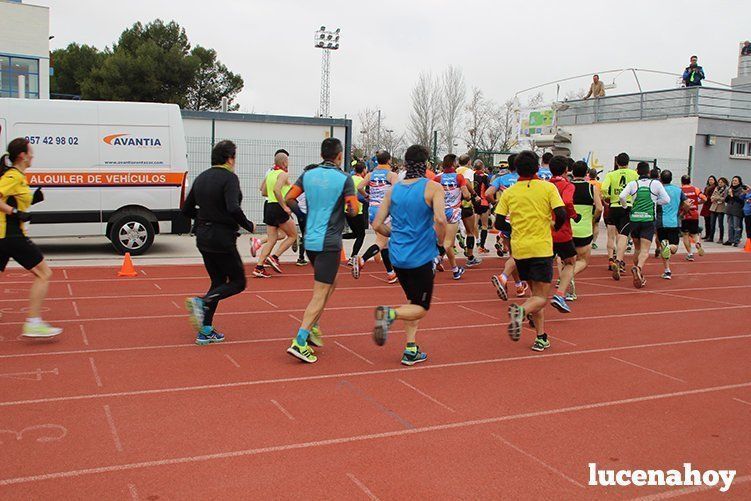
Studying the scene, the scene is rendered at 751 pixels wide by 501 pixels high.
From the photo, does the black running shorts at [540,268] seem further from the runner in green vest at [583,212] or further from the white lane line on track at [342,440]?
the runner in green vest at [583,212]

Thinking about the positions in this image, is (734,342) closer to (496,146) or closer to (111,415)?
(111,415)

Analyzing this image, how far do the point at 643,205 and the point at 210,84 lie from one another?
136ft

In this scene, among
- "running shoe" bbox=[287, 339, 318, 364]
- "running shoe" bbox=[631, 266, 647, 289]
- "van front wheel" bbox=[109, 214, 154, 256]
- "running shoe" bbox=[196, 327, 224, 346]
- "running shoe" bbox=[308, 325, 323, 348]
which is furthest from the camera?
"van front wheel" bbox=[109, 214, 154, 256]

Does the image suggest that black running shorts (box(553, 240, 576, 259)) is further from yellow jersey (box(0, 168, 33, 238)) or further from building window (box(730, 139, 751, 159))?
building window (box(730, 139, 751, 159))

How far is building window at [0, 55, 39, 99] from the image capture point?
1161 inches

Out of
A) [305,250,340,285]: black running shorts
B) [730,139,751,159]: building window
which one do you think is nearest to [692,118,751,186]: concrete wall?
[730,139,751,159]: building window

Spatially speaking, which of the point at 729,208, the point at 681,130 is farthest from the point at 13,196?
the point at 681,130

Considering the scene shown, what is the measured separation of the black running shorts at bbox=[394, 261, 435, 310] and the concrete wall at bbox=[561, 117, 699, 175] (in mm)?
20837

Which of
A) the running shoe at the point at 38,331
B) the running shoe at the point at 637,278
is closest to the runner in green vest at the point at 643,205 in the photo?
the running shoe at the point at 637,278

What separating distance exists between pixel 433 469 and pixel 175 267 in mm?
9216

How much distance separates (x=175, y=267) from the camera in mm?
12719

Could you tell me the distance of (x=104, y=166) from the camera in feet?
43.9

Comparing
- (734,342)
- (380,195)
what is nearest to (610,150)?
(380,195)

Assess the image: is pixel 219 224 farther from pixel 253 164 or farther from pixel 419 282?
pixel 253 164
